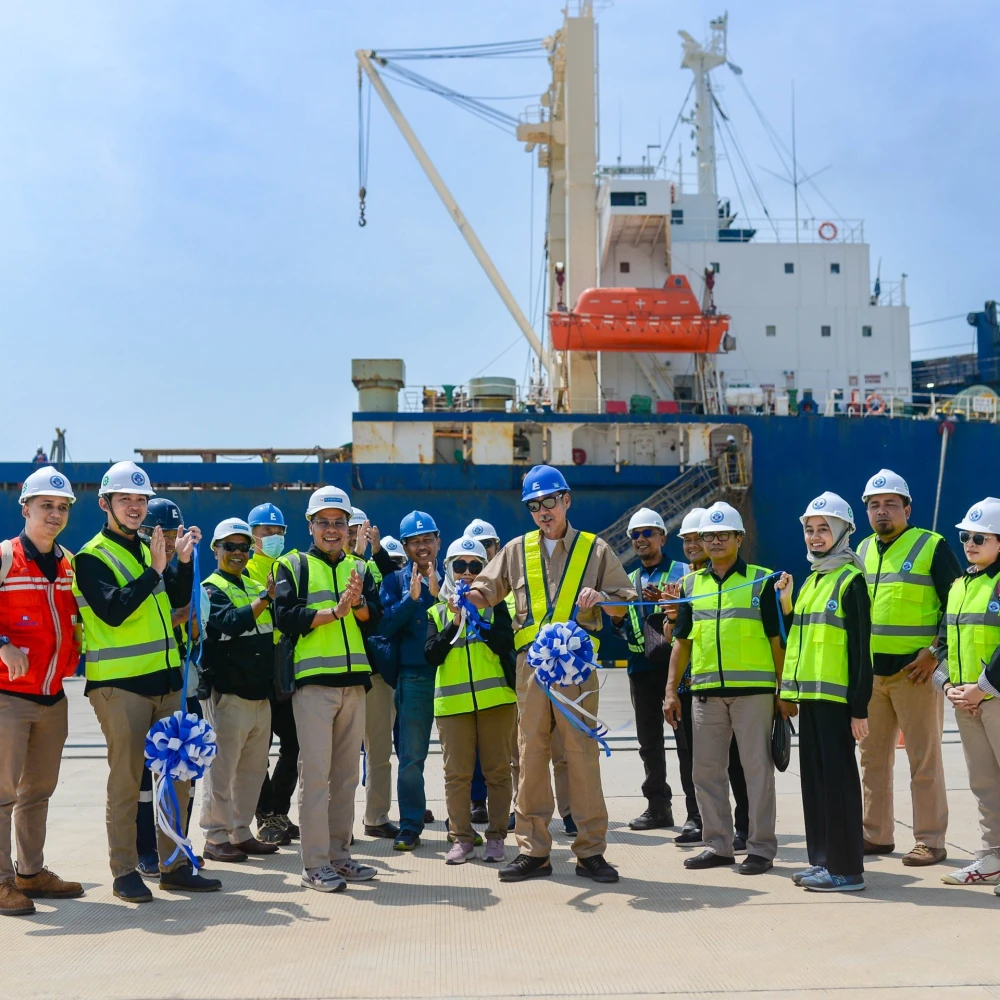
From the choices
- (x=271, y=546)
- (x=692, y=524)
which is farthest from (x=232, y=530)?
(x=692, y=524)

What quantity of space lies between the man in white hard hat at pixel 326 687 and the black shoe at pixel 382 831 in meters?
0.92

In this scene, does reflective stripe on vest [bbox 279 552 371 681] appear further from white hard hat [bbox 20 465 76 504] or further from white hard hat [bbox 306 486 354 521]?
white hard hat [bbox 20 465 76 504]

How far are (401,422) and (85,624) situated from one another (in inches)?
580

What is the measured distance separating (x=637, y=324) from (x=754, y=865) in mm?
16740

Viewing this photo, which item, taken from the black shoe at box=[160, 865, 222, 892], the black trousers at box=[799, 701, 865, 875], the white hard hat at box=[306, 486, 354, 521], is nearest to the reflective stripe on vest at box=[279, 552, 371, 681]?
the white hard hat at box=[306, 486, 354, 521]

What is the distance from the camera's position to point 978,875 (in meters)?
4.66

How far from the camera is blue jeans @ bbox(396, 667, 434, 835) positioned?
559 cm

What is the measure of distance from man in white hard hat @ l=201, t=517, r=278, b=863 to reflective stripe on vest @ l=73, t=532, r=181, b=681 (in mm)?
792

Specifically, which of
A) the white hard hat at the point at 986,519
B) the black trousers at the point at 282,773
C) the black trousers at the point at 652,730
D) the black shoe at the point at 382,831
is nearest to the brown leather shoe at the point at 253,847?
the black trousers at the point at 282,773

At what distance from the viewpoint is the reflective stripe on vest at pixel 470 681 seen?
17.5 feet

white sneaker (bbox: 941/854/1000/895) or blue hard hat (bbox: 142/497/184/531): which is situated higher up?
blue hard hat (bbox: 142/497/184/531)

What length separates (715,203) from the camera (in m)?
27.3

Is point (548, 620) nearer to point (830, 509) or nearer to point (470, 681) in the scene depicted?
point (470, 681)

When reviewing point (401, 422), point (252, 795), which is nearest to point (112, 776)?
point (252, 795)
